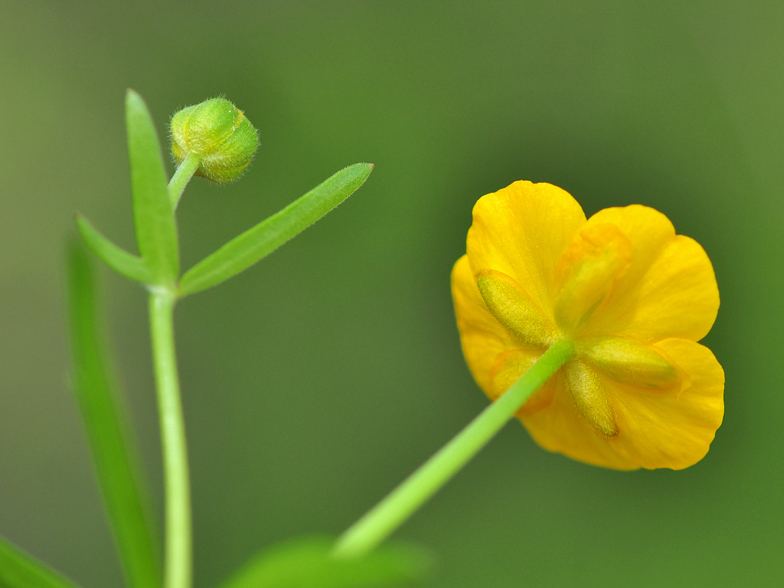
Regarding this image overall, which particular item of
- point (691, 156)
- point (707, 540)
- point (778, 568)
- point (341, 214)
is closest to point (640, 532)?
point (707, 540)

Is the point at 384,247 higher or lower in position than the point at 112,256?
lower

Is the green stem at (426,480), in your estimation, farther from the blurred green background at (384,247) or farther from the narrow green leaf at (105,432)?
the blurred green background at (384,247)

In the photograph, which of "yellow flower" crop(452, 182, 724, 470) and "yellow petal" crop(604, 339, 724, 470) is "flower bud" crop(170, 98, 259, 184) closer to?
"yellow flower" crop(452, 182, 724, 470)

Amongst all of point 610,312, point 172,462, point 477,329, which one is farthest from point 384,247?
point 172,462

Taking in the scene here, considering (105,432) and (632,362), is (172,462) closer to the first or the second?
(105,432)

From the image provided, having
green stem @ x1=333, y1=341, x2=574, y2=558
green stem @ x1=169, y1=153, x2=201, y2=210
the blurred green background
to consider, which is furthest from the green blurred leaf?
the blurred green background
